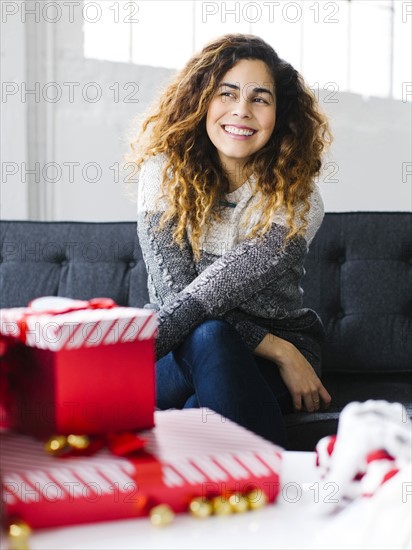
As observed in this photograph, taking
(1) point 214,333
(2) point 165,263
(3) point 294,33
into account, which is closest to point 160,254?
(2) point 165,263

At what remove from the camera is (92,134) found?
7.89 ft

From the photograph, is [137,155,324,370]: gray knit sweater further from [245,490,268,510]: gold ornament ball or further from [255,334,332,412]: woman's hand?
[245,490,268,510]: gold ornament ball

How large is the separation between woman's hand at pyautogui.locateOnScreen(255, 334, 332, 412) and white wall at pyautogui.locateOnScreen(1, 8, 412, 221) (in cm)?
93

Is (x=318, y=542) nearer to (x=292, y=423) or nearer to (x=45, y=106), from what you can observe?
(x=292, y=423)

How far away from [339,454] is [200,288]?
803mm

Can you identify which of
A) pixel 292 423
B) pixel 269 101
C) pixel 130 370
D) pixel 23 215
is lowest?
pixel 292 423

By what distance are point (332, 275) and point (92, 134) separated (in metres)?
0.93

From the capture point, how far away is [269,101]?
1.73 meters

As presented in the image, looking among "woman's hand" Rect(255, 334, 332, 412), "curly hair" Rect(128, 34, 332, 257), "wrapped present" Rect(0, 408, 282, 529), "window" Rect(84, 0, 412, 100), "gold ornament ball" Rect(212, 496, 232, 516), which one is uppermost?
"window" Rect(84, 0, 412, 100)

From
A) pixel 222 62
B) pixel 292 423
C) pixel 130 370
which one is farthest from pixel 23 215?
pixel 130 370

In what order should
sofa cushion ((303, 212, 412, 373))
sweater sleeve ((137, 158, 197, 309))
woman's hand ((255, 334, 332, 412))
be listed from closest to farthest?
woman's hand ((255, 334, 332, 412)) < sweater sleeve ((137, 158, 197, 309)) < sofa cushion ((303, 212, 412, 373))

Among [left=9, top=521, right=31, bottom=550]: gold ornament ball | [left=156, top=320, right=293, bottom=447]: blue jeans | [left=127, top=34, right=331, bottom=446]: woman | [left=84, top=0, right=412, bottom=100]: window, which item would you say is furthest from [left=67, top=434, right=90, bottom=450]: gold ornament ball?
[left=84, top=0, right=412, bottom=100]: window

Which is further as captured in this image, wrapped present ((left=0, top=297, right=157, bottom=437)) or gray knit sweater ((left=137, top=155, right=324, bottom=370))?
gray knit sweater ((left=137, top=155, right=324, bottom=370))

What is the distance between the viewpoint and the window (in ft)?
7.90
